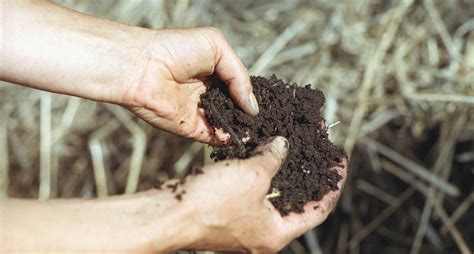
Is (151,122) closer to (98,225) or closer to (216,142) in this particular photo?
(216,142)

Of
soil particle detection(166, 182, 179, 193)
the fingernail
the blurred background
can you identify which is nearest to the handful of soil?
the fingernail

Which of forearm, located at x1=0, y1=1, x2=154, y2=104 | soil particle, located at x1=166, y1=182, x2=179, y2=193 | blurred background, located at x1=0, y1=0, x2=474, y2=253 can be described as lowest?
blurred background, located at x1=0, y1=0, x2=474, y2=253

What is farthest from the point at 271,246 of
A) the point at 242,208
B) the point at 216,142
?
the point at 216,142

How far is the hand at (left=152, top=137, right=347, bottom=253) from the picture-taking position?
1.38m

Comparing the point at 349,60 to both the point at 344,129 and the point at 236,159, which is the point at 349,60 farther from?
the point at 236,159

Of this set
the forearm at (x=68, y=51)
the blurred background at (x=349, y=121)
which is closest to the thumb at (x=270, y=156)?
the forearm at (x=68, y=51)

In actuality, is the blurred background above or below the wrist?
below

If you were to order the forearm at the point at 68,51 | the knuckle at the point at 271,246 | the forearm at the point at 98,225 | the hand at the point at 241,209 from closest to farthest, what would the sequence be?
the forearm at the point at 98,225 < the hand at the point at 241,209 < the knuckle at the point at 271,246 < the forearm at the point at 68,51

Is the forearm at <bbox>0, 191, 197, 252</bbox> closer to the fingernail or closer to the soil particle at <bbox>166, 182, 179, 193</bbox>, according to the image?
the soil particle at <bbox>166, 182, 179, 193</bbox>

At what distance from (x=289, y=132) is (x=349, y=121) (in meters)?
0.97

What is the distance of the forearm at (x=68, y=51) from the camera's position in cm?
171

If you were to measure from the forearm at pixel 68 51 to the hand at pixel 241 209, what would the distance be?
1.82ft

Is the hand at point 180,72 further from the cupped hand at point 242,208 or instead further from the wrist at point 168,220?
the wrist at point 168,220

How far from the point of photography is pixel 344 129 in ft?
8.65
